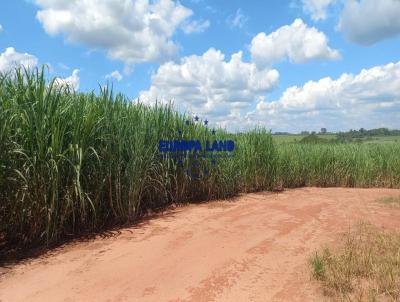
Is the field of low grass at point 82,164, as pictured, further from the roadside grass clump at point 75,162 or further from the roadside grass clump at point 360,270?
the roadside grass clump at point 360,270

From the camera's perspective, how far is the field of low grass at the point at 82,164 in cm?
372

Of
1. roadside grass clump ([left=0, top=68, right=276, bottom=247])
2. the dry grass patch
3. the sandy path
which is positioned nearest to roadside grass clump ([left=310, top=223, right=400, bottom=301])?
the sandy path

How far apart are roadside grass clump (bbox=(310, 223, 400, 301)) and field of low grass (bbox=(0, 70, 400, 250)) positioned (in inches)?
105

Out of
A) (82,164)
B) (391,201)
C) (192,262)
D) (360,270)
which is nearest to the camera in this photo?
(360,270)

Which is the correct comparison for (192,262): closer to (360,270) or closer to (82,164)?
(360,270)

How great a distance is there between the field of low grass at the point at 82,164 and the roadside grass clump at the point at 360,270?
105 inches

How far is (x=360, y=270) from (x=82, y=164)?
10.6 ft

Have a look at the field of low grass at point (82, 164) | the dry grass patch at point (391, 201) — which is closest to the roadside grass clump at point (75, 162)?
the field of low grass at point (82, 164)

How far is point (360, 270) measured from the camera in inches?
122

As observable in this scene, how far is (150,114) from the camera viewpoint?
571 centimetres

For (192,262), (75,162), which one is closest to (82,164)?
(75,162)

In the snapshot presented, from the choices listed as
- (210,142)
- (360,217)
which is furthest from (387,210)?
(210,142)

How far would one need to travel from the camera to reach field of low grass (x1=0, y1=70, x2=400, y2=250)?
3717mm

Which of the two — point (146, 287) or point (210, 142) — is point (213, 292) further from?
point (210, 142)
